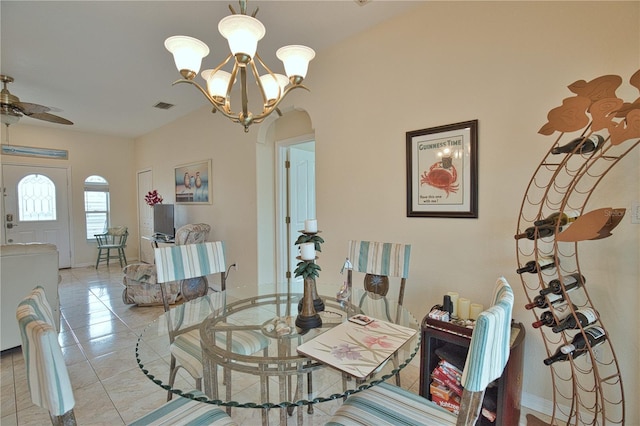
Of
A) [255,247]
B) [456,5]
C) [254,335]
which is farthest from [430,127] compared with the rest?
[255,247]

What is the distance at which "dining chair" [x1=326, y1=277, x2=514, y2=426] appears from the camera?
865mm

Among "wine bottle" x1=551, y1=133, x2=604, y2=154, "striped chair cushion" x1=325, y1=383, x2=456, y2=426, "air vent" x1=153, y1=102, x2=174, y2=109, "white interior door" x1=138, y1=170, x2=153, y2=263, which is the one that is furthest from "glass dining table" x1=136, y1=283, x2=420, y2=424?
"white interior door" x1=138, y1=170, x2=153, y2=263

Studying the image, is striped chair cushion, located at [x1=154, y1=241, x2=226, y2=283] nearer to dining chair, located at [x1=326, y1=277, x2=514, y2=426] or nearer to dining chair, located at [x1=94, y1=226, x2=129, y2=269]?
dining chair, located at [x1=326, y1=277, x2=514, y2=426]

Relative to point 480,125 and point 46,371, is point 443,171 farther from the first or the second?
point 46,371

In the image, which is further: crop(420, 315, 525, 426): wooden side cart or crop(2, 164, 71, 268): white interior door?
crop(2, 164, 71, 268): white interior door

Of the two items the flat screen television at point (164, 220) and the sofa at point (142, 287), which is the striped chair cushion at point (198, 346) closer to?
the sofa at point (142, 287)

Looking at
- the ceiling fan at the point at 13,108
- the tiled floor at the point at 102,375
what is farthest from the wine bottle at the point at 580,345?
the ceiling fan at the point at 13,108

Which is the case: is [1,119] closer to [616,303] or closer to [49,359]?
[49,359]

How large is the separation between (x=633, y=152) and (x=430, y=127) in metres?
1.08

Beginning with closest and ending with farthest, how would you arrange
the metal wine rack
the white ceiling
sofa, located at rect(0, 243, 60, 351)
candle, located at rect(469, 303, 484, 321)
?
1. the metal wine rack
2. candle, located at rect(469, 303, 484, 321)
3. the white ceiling
4. sofa, located at rect(0, 243, 60, 351)

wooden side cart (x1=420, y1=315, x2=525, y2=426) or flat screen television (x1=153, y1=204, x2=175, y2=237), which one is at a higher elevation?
flat screen television (x1=153, y1=204, x2=175, y2=237)

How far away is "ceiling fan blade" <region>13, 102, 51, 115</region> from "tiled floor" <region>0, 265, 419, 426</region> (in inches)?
73.0

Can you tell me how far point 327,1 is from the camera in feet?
7.06

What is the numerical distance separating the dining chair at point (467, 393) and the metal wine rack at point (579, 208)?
70 centimetres
